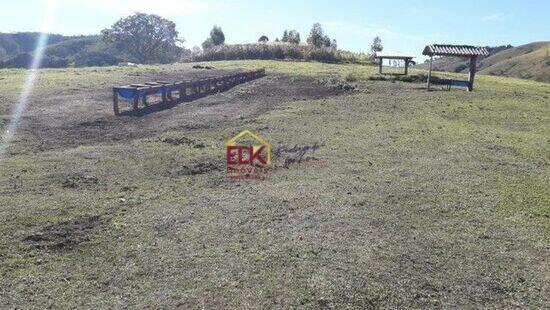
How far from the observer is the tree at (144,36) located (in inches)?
4013

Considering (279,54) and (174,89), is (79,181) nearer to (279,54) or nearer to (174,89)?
(174,89)

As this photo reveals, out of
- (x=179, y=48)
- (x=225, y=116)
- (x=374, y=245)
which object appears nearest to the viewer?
(x=374, y=245)

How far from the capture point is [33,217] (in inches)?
301

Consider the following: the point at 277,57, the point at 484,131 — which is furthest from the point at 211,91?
the point at 277,57

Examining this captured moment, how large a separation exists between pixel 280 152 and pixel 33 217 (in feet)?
22.2

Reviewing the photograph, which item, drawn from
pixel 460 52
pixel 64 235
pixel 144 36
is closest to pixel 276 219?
pixel 64 235

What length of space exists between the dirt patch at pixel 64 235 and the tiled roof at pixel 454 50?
87.6 ft

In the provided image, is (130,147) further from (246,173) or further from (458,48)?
(458,48)

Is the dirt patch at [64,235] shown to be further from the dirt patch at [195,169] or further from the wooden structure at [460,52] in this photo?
the wooden structure at [460,52]

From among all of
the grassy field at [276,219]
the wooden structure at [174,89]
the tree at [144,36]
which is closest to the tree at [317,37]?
the tree at [144,36]

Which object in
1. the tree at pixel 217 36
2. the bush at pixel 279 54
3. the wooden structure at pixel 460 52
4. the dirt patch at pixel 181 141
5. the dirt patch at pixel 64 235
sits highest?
the tree at pixel 217 36

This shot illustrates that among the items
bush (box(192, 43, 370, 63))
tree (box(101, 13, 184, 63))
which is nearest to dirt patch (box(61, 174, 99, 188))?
bush (box(192, 43, 370, 63))

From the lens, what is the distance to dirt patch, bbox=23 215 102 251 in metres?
6.80

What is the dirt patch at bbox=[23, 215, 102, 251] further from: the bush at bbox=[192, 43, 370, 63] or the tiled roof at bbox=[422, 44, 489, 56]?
the bush at bbox=[192, 43, 370, 63]
